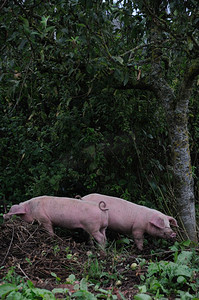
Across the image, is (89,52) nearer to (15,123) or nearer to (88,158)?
(88,158)

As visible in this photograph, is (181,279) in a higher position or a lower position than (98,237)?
higher

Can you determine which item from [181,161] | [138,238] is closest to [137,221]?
[138,238]

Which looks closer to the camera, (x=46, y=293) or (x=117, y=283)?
(x=46, y=293)

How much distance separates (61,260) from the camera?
322 cm

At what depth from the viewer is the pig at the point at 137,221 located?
3836mm

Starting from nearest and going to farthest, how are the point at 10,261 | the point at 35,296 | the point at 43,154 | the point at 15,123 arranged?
the point at 35,296
the point at 10,261
the point at 43,154
the point at 15,123

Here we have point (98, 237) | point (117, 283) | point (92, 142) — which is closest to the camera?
point (117, 283)

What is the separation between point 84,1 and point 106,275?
2.05 metres

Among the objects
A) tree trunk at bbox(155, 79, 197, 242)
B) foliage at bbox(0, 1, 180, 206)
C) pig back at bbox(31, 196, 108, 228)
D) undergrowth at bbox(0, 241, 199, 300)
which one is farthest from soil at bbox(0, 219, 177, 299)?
foliage at bbox(0, 1, 180, 206)

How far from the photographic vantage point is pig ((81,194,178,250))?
3.84 metres

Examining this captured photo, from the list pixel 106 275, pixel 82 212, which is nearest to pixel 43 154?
pixel 82 212

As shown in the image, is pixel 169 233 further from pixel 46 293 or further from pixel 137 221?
pixel 46 293

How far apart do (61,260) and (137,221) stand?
3.31 ft

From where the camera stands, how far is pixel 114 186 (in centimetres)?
477
